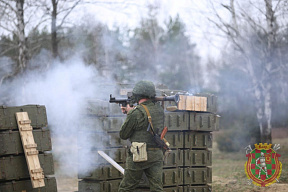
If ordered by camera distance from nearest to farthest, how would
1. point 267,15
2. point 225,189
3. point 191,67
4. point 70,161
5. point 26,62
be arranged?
point 225,189 → point 26,62 → point 267,15 → point 70,161 → point 191,67

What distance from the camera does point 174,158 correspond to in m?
8.26

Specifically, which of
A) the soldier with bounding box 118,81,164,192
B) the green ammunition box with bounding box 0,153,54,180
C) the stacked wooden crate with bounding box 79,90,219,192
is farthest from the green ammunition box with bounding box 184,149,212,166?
the green ammunition box with bounding box 0,153,54,180

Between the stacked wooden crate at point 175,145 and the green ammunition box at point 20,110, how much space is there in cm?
88

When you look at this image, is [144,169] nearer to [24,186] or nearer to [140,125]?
[140,125]

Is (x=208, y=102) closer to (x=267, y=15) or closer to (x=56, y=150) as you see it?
(x=267, y=15)

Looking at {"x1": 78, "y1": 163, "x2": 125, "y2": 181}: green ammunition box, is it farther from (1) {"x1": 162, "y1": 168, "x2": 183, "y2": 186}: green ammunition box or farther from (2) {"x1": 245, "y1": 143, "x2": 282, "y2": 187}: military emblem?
(2) {"x1": 245, "y1": 143, "x2": 282, "y2": 187}: military emblem

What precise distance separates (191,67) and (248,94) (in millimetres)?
14126

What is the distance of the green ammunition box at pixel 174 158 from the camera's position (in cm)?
821

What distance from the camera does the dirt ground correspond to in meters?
9.31

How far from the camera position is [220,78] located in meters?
33.2

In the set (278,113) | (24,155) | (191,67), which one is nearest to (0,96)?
(24,155)

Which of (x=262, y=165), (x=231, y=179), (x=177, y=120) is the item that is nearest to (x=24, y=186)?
(x=177, y=120)

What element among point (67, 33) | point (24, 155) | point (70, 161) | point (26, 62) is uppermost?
point (67, 33)

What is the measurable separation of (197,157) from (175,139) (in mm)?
641
